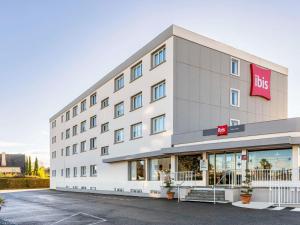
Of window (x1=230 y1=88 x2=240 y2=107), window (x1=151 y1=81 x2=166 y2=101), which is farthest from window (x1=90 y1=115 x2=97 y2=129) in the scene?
window (x1=230 y1=88 x2=240 y2=107)

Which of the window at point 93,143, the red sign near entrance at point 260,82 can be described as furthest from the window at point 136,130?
the window at point 93,143

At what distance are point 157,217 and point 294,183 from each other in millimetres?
8050

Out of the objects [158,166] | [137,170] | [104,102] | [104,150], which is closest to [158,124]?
[158,166]

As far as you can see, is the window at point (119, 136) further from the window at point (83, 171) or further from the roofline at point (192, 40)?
the window at point (83, 171)

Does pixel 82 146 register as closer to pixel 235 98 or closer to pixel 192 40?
pixel 235 98

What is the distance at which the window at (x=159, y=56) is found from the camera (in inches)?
1066

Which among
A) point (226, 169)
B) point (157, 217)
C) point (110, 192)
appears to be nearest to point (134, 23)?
point (157, 217)

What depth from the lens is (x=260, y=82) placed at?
101 ft

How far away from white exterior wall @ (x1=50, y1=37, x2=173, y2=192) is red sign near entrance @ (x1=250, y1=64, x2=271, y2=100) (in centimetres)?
822

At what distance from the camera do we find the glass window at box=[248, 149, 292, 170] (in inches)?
758

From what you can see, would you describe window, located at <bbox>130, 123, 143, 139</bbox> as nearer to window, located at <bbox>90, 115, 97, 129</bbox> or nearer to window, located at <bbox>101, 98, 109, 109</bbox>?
window, located at <bbox>101, 98, 109, 109</bbox>

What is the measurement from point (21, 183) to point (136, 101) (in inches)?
1319

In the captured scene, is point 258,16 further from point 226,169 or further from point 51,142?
point 51,142

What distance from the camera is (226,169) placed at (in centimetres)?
2222
